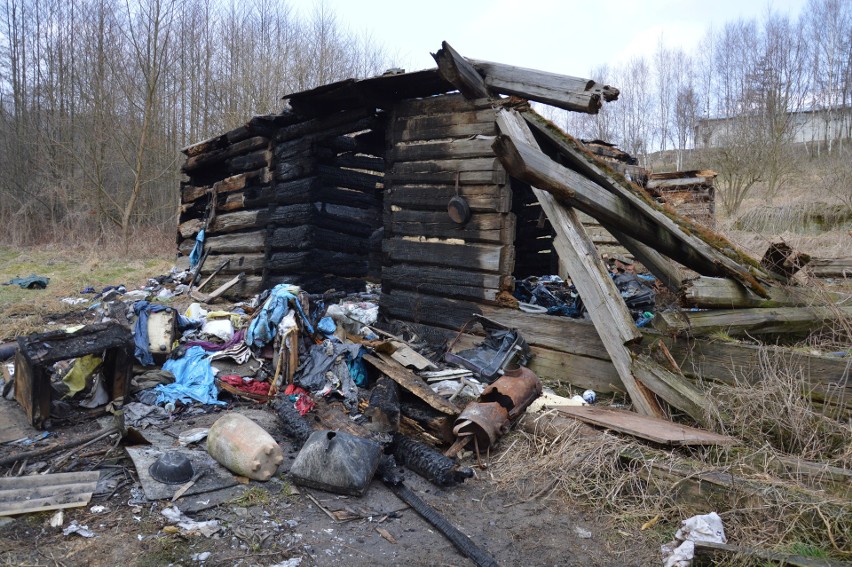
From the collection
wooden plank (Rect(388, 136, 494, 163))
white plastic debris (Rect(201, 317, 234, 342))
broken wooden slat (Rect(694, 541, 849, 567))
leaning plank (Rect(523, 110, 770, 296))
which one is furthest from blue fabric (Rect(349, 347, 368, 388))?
broken wooden slat (Rect(694, 541, 849, 567))

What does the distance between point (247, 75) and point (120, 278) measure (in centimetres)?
995

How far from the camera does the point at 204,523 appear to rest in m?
3.19

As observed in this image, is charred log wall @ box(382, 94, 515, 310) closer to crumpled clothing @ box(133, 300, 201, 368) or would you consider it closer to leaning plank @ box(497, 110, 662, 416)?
leaning plank @ box(497, 110, 662, 416)

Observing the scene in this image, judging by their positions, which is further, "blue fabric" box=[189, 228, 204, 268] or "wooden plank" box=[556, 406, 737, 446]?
"blue fabric" box=[189, 228, 204, 268]

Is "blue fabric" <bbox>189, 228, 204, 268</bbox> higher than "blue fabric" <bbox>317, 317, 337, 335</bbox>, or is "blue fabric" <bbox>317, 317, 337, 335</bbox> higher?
"blue fabric" <bbox>189, 228, 204, 268</bbox>

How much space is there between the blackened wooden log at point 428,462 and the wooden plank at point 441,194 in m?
2.87

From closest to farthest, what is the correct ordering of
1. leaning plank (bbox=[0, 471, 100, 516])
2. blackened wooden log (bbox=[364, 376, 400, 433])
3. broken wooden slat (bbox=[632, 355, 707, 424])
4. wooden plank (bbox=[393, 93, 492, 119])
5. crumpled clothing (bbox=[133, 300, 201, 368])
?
leaning plank (bbox=[0, 471, 100, 516]) → broken wooden slat (bbox=[632, 355, 707, 424]) → blackened wooden log (bbox=[364, 376, 400, 433]) → crumpled clothing (bbox=[133, 300, 201, 368]) → wooden plank (bbox=[393, 93, 492, 119])

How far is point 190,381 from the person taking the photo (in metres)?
5.74

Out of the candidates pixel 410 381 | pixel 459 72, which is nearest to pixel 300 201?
pixel 459 72

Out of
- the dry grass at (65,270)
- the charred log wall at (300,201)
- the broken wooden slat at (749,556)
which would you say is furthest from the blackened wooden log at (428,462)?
the dry grass at (65,270)

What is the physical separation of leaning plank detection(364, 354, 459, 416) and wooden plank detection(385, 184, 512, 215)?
2056 mm

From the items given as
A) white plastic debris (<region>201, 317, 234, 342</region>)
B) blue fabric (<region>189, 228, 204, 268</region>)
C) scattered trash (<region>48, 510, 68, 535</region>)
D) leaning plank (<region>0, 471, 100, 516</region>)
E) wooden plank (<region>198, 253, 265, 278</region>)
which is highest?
blue fabric (<region>189, 228, 204, 268</region>)

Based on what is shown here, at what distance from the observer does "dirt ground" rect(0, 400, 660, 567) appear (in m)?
2.90

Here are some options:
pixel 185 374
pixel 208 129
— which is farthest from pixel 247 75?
pixel 185 374
